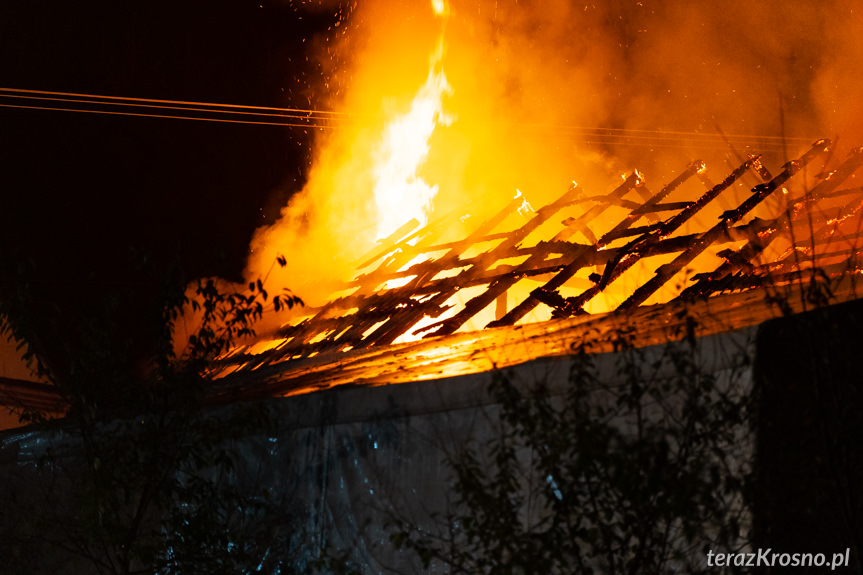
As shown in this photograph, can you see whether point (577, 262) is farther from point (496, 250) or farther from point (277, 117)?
point (277, 117)

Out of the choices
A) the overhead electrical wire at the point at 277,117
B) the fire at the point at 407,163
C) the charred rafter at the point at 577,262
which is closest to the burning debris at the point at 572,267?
the charred rafter at the point at 577,262

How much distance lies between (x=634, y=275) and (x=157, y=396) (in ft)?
21.8

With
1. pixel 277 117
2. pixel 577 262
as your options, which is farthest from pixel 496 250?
pixel 277 117

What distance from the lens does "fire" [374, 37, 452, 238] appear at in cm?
1519

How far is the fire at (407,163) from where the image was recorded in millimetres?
15188

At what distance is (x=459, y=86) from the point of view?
1823 centimetres

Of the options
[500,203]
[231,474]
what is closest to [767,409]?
[231,474]

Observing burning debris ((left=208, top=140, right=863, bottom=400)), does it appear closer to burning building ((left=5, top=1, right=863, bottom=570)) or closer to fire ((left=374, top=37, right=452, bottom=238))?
burning building ((left=5, top=1, right=863, bottom=570))

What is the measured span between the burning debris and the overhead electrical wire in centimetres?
412

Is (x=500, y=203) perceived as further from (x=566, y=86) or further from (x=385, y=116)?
(x=566, y=86)

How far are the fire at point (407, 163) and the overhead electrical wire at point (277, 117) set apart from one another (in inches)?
45.2

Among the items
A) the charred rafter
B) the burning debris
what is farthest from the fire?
the charred rafter

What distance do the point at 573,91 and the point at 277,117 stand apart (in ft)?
21.1

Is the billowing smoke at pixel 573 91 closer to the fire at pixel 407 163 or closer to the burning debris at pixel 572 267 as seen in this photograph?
the fire at pixel 407 163
